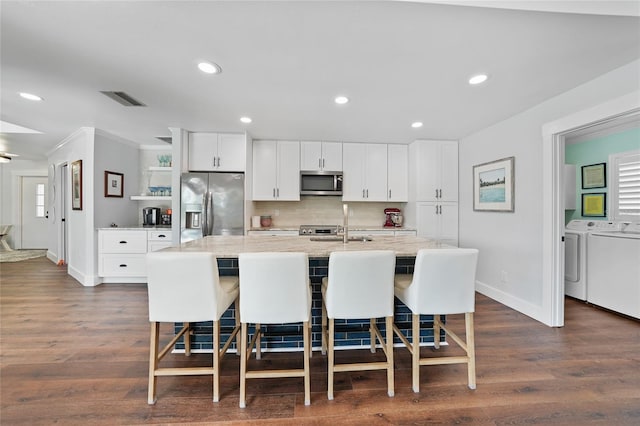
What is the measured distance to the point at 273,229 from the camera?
3992 millimetres

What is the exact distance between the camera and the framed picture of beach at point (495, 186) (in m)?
3.07

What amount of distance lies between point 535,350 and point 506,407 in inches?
35.3

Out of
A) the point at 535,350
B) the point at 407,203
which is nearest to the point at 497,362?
the point at 535,350

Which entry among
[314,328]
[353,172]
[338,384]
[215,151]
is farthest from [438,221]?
[215,151]

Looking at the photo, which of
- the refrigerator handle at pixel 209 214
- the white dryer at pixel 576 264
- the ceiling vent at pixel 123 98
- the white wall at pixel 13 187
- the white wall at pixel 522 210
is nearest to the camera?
the white wall at pixel 522 210

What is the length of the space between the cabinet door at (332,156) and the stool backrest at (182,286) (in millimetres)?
3007

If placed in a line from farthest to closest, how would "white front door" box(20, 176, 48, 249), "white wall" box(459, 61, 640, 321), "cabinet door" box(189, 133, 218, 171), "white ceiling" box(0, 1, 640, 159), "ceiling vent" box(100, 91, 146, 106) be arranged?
"white front door" box(20, 176, 48, 249), "cabinet door" box(189, 133, 218, 171), "ceiling vent" box(100, 91, 146, 106), "white wall" box(459, 61, 640, 321), "white ceiling" box(0, 1, 640, 159)

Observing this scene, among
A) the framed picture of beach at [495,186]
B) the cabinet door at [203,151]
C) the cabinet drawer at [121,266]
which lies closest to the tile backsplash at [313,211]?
the cabinet door at [203,151]

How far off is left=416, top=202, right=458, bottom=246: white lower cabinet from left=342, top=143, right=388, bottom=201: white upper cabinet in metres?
0.65

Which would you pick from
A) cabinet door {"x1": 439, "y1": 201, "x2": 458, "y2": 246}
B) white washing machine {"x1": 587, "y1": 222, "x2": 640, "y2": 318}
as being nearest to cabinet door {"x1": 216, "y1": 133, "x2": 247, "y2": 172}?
cabinet door {"x1": 439, "y1": 201, "x2": 458, "y2": 246}

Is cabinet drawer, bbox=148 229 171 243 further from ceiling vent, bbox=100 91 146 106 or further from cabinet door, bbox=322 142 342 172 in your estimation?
cabinet door, bbox=322 142 342 172

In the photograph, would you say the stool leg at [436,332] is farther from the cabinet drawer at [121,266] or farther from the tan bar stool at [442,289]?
the cabinet drawer at [121,266]

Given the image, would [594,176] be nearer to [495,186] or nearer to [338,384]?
[495,186]

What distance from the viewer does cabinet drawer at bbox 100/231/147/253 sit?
388 cm
